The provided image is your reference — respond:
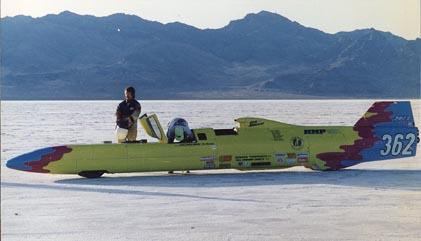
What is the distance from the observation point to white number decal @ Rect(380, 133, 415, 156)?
545 inches

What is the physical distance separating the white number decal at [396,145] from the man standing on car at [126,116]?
499 centimetres

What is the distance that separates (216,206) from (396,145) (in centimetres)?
598

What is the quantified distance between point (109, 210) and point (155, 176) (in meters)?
Result: 4.22

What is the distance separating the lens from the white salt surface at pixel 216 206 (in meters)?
7.44

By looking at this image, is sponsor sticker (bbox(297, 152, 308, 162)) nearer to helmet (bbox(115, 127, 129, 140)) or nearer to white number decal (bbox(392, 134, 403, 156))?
white number decal (bbox(392, 134, 403, 156))

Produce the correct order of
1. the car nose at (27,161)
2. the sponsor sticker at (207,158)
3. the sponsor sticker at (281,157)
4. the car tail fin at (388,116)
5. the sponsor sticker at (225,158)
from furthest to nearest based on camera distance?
the car tail fin at (388,116), the sponsor sticker at (281,157), the sponsor sticker at (225,158), the sponsor sticker at (207,158), the car nose at (27,161)

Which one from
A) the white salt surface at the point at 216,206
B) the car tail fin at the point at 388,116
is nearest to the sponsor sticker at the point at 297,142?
the white salt surface at the point at 216,206

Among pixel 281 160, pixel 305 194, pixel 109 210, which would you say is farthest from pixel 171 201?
pixel 281 160

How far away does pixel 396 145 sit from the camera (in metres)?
13.9

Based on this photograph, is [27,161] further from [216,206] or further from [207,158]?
[216,206]

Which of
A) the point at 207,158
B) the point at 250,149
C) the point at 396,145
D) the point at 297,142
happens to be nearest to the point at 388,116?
the point at 396,145

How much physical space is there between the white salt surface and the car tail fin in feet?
3.45

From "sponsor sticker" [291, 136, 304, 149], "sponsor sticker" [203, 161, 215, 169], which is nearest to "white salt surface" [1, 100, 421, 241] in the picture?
"sponsor sticker" [203, 161, 215, 169]

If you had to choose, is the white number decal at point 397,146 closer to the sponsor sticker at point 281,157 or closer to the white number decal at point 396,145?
the white number decal at point 396,145
